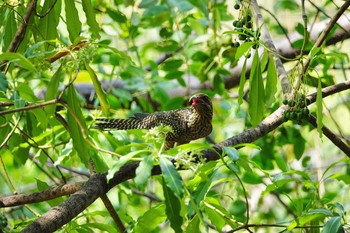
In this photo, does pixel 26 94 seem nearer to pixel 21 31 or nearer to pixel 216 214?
pixel 21 31

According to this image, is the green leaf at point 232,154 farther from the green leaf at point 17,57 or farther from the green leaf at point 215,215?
the green leaf at point 17,57

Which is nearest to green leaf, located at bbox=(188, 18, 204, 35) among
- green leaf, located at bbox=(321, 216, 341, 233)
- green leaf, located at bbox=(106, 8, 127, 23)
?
green leaf, located at bbox=(106, 8, 127, 23)

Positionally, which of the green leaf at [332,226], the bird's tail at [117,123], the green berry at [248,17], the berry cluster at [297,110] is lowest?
the green leaf at [332,226]

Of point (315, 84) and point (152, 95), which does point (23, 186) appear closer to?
point (152, 95)

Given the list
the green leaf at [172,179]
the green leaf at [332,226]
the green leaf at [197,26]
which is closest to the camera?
the green leaf at [172,179]

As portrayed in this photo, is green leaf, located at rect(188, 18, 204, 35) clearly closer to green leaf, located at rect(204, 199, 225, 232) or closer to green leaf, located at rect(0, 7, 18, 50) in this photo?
green leaf, located at rect(0, 7, 18, 50)

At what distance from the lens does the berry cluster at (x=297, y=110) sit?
109 inches

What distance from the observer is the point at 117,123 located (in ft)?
12.6

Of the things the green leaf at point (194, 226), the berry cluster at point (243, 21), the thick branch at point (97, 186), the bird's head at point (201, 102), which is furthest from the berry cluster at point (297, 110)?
the bird's head at point (201, 102)

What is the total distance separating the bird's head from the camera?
13.4ft

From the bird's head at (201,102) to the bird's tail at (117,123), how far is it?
322 millimetres

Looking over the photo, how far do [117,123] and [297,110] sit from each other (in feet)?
4.27

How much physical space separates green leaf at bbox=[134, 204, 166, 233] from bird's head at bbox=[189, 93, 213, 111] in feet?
4.74

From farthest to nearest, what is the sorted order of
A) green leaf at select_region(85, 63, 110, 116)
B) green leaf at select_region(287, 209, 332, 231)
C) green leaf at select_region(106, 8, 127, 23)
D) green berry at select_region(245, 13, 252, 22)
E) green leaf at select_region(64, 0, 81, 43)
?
green leaf at select_region(106, 8, 127, 23) < green berry at select_region(245, 13, 252, 22) < green leaf at select_region(64, 0, 81, 43) < green leaf at select_region(85, 63, 110, 116) < green leaf at select_region(287, 209, 332, 231)
